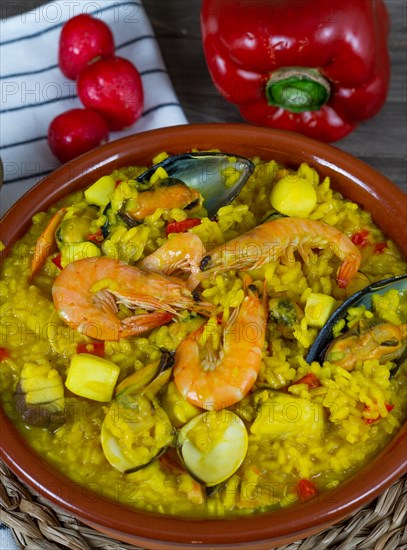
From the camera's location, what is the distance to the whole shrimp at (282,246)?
2.71 meters

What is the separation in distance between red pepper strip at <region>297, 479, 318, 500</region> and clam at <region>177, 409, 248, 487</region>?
0.22m

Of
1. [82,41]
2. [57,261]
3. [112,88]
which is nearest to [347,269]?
[57,261]

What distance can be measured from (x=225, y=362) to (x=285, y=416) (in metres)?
0.26

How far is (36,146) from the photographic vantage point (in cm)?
389

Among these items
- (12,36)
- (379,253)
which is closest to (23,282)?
(379,253)

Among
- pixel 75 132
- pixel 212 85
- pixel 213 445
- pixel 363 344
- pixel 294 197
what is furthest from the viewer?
pixel 212 85

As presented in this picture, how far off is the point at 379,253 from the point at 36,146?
1831 mm

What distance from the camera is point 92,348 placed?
107 inches

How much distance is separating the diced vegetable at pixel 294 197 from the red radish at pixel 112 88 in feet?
3.84

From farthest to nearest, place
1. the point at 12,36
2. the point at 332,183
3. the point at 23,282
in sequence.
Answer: the point at 12,36
the point at 332,183
the point at 23,282

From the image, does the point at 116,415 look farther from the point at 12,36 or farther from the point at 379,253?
the point at 12,36

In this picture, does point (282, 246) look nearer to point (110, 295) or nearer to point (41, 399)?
point (110, 295)

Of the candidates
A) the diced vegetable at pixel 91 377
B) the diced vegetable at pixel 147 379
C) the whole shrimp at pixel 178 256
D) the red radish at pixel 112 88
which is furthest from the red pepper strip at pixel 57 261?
the red radish at pixel 112 88

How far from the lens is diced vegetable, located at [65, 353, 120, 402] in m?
2.58
